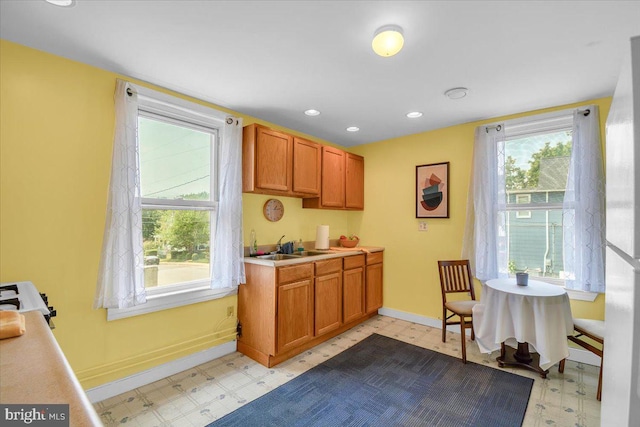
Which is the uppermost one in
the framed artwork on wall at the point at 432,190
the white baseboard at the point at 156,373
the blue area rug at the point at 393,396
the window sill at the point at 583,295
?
the framed artwork on wall at the point at 432,190

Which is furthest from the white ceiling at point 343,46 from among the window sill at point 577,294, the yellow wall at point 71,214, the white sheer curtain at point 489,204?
the window sill at point 577,294

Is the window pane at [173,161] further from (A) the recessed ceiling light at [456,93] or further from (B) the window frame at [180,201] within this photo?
(A) the recessed ceiling light at [456,93]

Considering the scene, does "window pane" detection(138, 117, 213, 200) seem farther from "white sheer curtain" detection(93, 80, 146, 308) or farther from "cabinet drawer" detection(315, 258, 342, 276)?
"cabinet drawer" detection(315, 258, 342, 276)

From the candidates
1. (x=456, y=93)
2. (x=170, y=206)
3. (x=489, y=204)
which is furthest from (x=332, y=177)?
(x=170, y=206)

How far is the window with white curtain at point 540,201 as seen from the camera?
271 centimetres

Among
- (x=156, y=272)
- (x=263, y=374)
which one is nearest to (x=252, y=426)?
(x=263, y=374)

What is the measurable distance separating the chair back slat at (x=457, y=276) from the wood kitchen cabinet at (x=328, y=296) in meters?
1.20

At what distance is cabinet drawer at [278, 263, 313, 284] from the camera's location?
2.82 meters

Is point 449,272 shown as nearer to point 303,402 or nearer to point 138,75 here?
point 303,402

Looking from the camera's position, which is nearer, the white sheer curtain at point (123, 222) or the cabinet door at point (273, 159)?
the white sheer curtain at point (123, 222)

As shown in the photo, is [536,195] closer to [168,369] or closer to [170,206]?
[170,206]

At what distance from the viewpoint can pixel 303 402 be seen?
87.5 inches

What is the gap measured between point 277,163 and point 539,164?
282 centimetres

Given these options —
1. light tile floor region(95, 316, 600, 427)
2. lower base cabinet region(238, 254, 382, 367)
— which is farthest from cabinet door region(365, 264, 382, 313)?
light tile floor region(95, 316, 600, 427)
